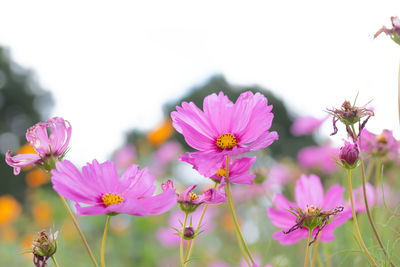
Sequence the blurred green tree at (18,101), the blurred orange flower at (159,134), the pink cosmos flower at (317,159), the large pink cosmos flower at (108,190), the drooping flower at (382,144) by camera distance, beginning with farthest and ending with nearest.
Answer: the blurred green tree at (18,101), the blurred orange flower at (159,134), the pink cosmos flower at (317,159), the drooping flower at (382,144), the large pink cosmos flower at (108,190)

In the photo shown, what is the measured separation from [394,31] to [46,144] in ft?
1.06

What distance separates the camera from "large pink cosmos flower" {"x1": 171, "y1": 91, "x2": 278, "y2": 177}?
0.36 m

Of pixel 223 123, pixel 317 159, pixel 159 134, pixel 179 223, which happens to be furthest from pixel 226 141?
pixel 159 134

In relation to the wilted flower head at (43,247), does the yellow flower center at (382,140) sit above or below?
below

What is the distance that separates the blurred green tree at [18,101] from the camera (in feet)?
29.3

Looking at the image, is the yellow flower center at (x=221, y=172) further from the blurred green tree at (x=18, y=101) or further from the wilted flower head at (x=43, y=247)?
the blurred green tree at (x=18, y=101)

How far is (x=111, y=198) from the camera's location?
0.34 meters

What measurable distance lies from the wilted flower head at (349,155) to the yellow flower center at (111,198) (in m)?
0.18

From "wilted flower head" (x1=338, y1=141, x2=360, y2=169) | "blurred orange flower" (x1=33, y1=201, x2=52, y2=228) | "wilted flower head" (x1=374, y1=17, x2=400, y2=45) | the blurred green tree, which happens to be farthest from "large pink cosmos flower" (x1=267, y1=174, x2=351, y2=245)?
the blurred green tree

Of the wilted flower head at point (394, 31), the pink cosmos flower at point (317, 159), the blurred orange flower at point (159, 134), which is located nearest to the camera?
the wilted flower head at point (394, 31)

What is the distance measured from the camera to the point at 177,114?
1.21 feet

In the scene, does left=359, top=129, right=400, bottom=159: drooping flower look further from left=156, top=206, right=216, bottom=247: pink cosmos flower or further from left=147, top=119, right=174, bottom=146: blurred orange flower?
left=147, top=119, right=174, bottom=146: blurred orange flower

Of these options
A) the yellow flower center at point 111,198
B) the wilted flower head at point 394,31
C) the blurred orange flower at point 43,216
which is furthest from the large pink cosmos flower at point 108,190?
the blurred orange flower at point 43,216

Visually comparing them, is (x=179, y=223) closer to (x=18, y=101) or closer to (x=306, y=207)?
(x=306, y=207)
